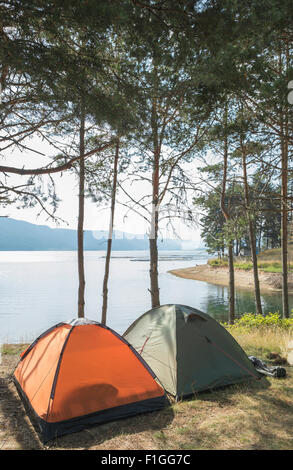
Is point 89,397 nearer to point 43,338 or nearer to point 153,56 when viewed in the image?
point 43,338

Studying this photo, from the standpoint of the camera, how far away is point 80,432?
359 centimetres

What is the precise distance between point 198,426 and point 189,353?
1.15m

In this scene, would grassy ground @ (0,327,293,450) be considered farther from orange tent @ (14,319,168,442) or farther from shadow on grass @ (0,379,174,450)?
orange tent @ (14,319,168,442)

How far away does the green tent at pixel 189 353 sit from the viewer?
4.55m

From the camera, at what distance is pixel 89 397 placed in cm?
383

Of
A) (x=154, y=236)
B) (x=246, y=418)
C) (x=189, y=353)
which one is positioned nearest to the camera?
(x=246, y=418)

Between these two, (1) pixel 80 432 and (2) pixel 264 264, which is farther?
(2) pixel 264 264

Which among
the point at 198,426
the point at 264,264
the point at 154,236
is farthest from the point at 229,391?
the point at 264,264

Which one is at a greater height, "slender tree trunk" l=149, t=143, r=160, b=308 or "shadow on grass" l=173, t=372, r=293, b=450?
"slender tree trunk" l=149, t=143, r=160, b=308

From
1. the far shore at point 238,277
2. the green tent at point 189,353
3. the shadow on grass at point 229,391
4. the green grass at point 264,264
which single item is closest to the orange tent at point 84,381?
the green tent at point 189,353

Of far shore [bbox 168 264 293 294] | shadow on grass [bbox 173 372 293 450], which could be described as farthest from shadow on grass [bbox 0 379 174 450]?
far shore [bbox 168 264 293 294]

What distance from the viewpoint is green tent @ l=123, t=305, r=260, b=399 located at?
4.55 m

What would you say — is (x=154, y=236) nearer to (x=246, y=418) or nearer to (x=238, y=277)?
(x=246, y=418)
